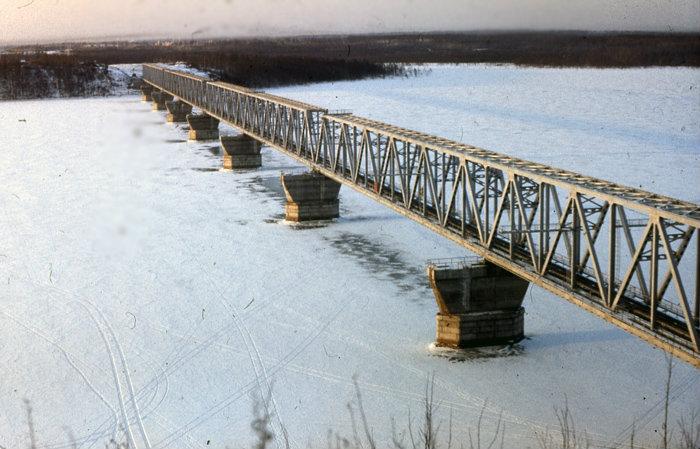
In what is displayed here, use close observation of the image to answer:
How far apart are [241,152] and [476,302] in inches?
1625

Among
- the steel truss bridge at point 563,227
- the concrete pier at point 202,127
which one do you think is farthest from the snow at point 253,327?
the concrete pier at point 202,127

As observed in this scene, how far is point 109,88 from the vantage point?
15838 centimetres

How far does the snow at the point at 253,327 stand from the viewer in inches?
1009

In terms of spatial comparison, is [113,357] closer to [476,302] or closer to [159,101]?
[476,302]

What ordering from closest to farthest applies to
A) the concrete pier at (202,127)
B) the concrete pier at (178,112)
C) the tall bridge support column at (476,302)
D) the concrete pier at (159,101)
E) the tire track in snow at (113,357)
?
the tire track in snow at (113,357) < the tall bridge support column at (476,302) < the concrete pier at (202,127) < the concrete pier at (178,112) < the concrete pier at (159,101)

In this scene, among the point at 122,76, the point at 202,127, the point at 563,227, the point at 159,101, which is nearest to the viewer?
the point at 563,227

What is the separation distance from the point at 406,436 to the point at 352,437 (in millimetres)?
1330

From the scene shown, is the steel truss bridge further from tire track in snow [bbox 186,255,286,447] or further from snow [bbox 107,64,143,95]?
snow [bbox 107,64,143,95]

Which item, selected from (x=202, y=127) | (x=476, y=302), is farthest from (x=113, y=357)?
(x=202, y=127)

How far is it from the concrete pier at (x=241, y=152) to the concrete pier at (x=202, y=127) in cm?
1803

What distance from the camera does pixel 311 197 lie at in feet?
165

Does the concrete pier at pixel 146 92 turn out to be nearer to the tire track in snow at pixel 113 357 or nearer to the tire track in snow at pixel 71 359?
the tire track in snow at pixel 113 357

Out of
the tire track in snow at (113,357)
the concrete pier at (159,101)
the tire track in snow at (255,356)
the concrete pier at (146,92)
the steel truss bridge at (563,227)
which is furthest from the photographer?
the concrete pier at (146,92)

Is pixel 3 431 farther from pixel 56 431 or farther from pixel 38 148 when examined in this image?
pixel 38 148
